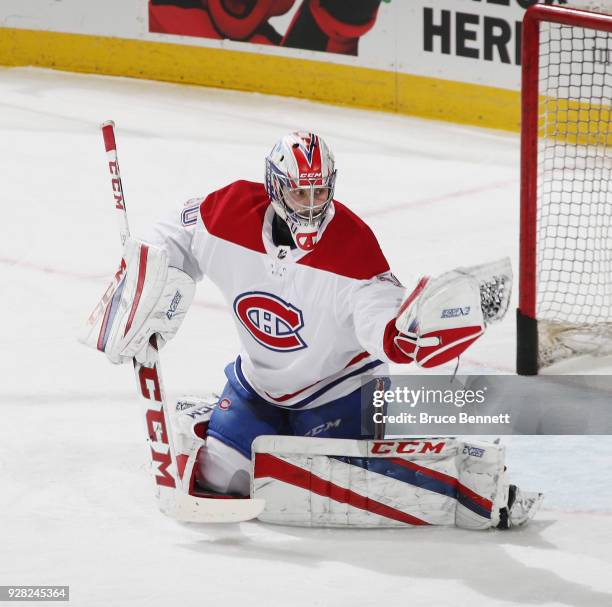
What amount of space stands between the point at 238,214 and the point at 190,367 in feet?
4.30

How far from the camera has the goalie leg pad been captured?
10.9ft

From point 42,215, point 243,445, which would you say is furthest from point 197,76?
point 243,445

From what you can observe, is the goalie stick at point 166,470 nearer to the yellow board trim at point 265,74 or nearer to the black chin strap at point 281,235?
the black chin strap at point 281,235

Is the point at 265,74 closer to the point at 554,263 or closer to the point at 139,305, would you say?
the point at 554,263

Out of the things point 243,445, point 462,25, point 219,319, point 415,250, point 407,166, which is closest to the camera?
point 243,445

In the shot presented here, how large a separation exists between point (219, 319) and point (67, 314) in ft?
1.84

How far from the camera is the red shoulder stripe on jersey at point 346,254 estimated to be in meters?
3.28

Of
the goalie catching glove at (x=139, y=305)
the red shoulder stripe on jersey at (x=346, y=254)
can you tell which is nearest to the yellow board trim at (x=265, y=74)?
the red shoulder stripe on jersey at (x=346, y=254)

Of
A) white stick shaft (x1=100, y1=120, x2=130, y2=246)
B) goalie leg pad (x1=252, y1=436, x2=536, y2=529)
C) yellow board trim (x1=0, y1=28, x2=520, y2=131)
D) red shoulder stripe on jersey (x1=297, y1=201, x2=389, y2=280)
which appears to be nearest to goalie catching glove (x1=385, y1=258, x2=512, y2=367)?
red shoulder stripe on jersey (x1=297, y1=201, x2=389, y2=280)

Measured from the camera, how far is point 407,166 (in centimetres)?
740

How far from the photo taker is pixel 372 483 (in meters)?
3.32

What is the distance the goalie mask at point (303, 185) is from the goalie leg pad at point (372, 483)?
0.51 metres

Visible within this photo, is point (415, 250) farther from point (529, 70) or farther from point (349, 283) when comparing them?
point (349, 283)

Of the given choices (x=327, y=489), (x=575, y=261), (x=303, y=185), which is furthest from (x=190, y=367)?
(x=575, y=261)
